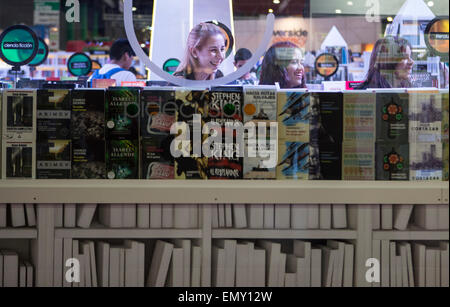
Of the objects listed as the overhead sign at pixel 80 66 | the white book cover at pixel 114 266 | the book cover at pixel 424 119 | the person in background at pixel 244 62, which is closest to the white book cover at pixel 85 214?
the white book cover at pixel 114 266

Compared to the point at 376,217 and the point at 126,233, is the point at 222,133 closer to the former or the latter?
the point at 126,233

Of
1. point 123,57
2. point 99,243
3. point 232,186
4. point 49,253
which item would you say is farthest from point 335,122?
point 123,57

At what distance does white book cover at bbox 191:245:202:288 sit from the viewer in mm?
2277

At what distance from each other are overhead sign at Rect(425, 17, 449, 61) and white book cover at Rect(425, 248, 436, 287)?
2.39 feet

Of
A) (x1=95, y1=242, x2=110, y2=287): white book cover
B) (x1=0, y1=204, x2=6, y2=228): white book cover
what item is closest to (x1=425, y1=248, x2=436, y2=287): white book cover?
(x1=95, y1=242, x2=110, y2=287): white book cover

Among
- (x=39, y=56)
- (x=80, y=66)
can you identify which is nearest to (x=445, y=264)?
(x=39, y=56)

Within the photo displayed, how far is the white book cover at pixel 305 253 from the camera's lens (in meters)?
2.30

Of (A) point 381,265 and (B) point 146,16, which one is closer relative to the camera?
(A) point 381,265

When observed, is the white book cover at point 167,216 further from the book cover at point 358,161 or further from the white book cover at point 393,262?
the white book cover at point 393,262

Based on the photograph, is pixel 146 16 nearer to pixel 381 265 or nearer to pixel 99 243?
pixel 99 243

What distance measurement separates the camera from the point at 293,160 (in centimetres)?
231

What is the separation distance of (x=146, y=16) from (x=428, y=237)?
147 cm

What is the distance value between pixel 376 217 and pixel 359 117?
14.1 inches
